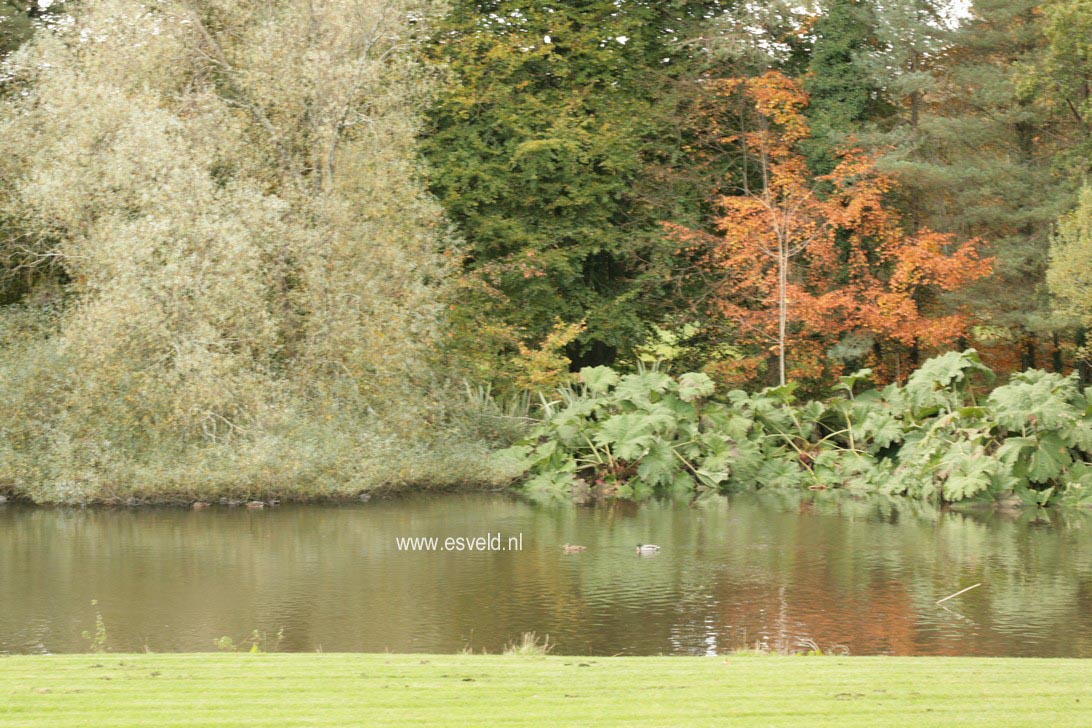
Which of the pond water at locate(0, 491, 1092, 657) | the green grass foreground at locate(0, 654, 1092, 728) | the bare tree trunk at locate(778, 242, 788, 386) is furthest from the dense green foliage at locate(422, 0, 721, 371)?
the green grass foreground at locate(0, 654, 1092, 728)

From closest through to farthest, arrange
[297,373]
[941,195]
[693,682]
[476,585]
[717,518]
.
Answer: [693,682]
[476,585]
[717,518]
[297,373]
[941,195]

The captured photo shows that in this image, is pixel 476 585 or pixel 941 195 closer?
pixel 476 585

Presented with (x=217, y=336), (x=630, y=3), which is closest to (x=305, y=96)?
(x=217, y=336)

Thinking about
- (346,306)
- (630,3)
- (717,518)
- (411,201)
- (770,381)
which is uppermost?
(630,3)

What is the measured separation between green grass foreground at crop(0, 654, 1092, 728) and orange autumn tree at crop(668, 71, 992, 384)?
1804 cm

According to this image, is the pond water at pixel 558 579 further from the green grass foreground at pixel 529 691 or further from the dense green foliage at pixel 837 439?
the green grass foreground at pixel 529 691

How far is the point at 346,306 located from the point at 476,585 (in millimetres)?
9492

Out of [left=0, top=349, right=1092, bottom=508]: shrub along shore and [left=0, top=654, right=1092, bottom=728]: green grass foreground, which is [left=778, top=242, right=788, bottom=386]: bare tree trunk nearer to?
[left=0, top=349, right=1092, bottom=508]: shrub along shore

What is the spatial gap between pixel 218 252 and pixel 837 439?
40.6 ft

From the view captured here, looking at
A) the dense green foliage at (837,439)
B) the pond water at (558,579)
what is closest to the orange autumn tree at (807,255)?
the dense green foliage at (837,439)

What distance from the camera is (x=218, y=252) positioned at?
19.8 metres

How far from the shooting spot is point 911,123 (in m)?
27.8

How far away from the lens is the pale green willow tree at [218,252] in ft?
64.2

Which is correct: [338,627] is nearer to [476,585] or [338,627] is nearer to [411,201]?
[476,585]
